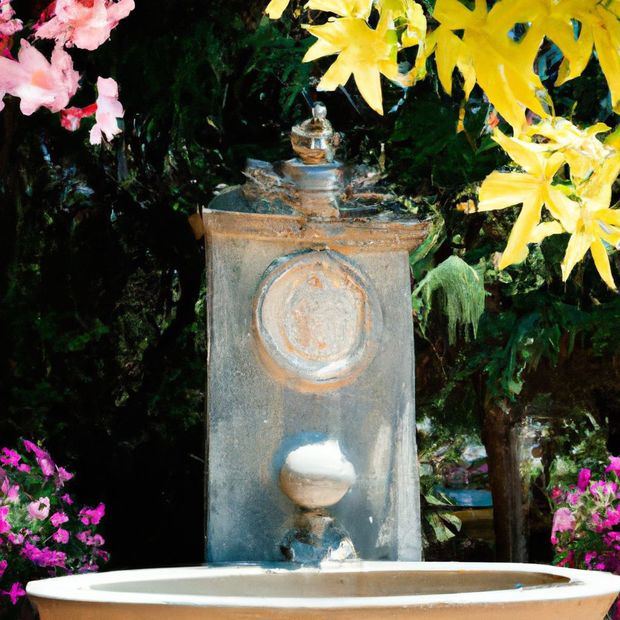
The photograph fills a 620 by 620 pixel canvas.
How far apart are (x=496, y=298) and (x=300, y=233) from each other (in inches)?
137

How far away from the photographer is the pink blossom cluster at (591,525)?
5707 millimetres

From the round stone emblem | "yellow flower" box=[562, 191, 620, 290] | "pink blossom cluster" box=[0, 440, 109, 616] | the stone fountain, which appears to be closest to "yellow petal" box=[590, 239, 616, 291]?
"yellow flower" box=[562, 191, 620, 290]

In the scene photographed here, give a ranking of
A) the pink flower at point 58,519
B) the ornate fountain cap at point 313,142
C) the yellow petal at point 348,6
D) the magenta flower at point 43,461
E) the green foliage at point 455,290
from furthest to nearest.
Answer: the green foliage at point 455,290, the magenta flower at point 43,461, the pink flower at point 58,519, the ornate fountain cap at point 313,142, the yellow petal at point 348,6

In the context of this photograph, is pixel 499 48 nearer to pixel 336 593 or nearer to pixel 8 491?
pixel 336 593

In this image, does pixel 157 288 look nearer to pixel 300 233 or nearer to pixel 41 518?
pixel 41 518

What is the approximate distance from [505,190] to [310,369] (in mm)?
2420

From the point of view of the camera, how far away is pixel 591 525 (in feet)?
19.1

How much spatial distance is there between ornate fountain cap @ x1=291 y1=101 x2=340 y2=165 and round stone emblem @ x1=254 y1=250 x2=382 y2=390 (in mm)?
358

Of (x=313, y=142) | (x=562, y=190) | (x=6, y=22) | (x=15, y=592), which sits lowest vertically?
(x=15, y=592)

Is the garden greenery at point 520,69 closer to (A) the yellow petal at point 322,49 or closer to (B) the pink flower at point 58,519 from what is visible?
(A) the yellow petal at point 322,49

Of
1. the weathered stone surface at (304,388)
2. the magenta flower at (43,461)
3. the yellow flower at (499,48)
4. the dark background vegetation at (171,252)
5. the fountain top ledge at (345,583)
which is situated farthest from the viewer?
the dark background vegetation at (171,252)

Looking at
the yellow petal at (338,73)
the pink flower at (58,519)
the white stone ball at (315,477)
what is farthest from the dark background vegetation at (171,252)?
the yellow petal at (338,73)

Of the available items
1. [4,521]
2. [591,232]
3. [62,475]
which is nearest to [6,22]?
[591,232]

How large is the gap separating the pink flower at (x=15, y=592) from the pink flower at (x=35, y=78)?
335 centimetres
